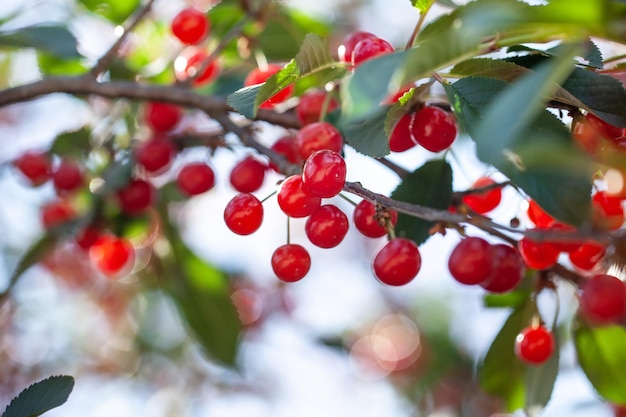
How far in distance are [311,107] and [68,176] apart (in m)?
0.76

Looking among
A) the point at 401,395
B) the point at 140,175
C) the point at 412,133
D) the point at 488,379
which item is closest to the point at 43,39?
the point at 140,175

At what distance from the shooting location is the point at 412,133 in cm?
110

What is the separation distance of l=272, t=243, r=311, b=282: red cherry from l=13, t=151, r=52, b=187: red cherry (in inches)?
36.8

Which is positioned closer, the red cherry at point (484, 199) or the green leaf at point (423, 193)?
the green leaf at point (423, 193)

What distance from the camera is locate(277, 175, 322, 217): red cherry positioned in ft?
3.16

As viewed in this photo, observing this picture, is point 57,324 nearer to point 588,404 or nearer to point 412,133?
point 588,404

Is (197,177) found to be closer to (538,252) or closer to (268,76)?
(268,76)

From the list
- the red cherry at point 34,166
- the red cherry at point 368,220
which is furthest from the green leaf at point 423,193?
the red cherry at point 34,166

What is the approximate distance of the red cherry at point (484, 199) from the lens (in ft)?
4.22

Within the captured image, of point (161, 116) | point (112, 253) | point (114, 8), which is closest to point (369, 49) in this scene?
point (161, 116)

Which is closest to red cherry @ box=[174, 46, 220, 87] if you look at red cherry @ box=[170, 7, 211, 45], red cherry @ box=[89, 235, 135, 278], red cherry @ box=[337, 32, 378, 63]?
red cherry @ box=[170, 7, 211, 45]

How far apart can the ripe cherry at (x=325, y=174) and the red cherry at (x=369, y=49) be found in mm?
189

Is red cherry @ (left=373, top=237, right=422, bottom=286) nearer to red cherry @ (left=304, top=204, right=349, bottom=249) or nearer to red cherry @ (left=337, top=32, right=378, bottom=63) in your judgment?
red cherry @ (left=304, top=204, right=349, bottom=249)

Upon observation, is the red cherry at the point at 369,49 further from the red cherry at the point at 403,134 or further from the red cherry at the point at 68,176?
the red cherry at the point at 68,176
